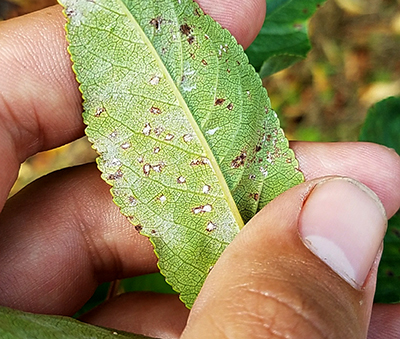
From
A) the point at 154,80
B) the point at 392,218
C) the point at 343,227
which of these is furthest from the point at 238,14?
the point at 392,218

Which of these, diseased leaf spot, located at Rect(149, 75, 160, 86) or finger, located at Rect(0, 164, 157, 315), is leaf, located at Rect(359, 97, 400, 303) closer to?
finger, located at Rect(0, 164, 157, 315)

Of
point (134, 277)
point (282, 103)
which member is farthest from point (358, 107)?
point (134, 277)

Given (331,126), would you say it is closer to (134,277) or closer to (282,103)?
(282,103)

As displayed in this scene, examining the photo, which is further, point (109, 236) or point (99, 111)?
point (109, 236)

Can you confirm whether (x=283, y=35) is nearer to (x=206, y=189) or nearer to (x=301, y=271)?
(x=206, y=189)

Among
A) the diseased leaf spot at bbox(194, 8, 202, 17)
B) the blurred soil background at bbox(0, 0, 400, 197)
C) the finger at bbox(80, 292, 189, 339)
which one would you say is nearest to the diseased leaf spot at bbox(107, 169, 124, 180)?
the diseased leaf spot at bbox(194, 8, 202, 17)

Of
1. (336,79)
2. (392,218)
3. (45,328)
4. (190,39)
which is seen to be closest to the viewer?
(45,328)
